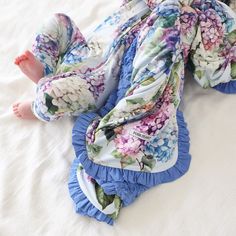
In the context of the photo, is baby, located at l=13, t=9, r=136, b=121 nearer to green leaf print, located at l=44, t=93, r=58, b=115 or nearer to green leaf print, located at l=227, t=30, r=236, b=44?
green leaf print, located at l=44, t=93, r=58, b=115

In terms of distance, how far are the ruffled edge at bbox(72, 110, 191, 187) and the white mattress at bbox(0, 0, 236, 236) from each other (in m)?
0.02

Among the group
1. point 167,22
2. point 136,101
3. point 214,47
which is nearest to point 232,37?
point 214,47

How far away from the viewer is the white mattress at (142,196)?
692 mm

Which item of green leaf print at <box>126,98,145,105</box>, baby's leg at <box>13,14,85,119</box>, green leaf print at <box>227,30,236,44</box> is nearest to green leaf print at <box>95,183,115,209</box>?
green leaf print at <box>126,98,145,105</box>

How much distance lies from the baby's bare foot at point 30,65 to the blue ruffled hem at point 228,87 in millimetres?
391

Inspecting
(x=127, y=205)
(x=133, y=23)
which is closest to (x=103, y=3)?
(x=133, y=23)

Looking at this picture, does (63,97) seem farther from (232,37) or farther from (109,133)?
(232,37)

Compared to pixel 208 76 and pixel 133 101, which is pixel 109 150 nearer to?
pixel 133 101

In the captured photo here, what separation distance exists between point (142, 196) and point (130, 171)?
0.05 m

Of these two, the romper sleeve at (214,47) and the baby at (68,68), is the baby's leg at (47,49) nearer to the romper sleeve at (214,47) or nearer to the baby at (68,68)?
the baby at (68,68)

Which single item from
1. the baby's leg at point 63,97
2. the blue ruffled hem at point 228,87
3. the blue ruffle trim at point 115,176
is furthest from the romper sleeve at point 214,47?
the baby's leg at point 63,97

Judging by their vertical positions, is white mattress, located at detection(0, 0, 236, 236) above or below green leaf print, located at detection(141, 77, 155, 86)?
below

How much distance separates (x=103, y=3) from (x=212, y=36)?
402 millimetres

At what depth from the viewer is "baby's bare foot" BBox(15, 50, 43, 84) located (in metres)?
0.89
